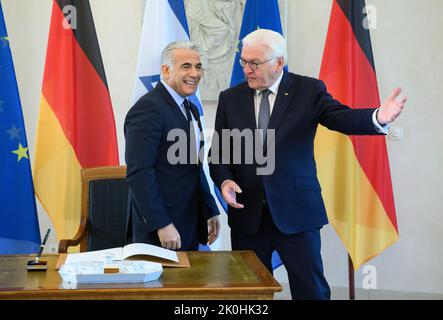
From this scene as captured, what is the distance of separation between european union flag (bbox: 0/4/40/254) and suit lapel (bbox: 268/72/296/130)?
1581 millimetres

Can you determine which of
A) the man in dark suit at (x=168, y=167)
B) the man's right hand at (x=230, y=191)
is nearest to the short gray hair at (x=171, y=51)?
the man in dark suit at (x=168, y=167)

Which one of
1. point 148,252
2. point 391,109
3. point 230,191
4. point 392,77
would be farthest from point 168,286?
point 392,77

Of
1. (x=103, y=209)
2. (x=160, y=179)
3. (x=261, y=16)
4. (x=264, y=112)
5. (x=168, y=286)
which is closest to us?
(x=168, y=286)

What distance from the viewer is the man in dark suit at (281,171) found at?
2.26m

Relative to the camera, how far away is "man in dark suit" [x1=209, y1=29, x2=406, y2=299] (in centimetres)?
226

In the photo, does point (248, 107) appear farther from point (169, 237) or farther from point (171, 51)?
point (169, 237)

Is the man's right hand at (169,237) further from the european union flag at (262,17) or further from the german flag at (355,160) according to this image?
the german flag at (355,160)

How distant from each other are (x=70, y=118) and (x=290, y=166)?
5.08ft

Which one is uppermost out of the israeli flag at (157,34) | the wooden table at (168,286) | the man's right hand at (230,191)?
the israeli flag at (157,34)

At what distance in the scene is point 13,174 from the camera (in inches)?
122

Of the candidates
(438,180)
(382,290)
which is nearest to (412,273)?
(382,290)

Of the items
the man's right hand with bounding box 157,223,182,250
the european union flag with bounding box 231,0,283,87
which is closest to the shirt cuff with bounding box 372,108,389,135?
the man's right hand with bounding box 157,223,182,250

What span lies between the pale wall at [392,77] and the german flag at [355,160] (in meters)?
0.46

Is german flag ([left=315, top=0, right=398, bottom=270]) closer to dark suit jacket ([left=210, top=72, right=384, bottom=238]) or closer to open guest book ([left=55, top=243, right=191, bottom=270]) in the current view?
dark suit jacket ([left=210, top=72, right=384, bottom=238])
